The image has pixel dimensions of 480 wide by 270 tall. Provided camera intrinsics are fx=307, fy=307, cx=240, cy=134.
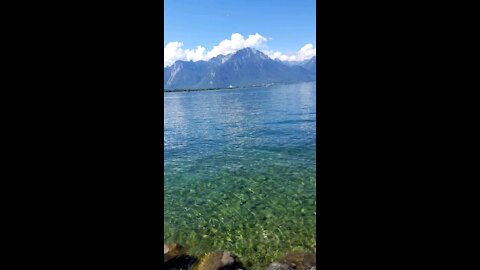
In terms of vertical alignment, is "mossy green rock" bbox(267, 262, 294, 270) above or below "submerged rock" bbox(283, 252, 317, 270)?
below

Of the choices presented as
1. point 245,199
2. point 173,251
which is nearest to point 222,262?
point 173,251

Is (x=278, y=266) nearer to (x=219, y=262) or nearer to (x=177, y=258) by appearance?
(x=219, y=262)

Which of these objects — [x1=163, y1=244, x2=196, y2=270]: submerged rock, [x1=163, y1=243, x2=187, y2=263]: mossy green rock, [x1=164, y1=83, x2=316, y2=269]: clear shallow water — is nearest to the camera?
[x1=163, y1=244, x2=196, y2=270]: submerged rock

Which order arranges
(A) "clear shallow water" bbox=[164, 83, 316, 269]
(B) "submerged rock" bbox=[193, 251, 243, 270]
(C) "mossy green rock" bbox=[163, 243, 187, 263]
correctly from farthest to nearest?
(A) "clear shallow water" bbox=[164, 83, 316, 269], (C) "mossy green rock" bbox=[163, 243, 187, 263], (B) "submerged rock" bbox=[193, 251, 243, 270]

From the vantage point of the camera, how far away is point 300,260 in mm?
7785

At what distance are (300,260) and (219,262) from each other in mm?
2057

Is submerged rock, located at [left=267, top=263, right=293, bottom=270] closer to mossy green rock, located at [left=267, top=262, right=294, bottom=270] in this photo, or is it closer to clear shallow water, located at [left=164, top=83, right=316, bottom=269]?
mossy green rock, located at [left=267, top=262, right=294, bottom=270]

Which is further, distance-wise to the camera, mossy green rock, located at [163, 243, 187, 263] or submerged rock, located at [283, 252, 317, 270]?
mossy green rock, located at [163, 243, 187, 263]

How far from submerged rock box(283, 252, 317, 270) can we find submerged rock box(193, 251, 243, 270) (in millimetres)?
1244

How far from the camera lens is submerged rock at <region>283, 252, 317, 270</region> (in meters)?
7.53

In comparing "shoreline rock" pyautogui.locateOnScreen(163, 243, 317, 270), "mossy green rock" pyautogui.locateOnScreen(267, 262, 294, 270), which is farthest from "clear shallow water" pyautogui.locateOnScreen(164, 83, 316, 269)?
"shoreline rock" pyautogui.locateOnScreen(163, 243, 317, 270)
